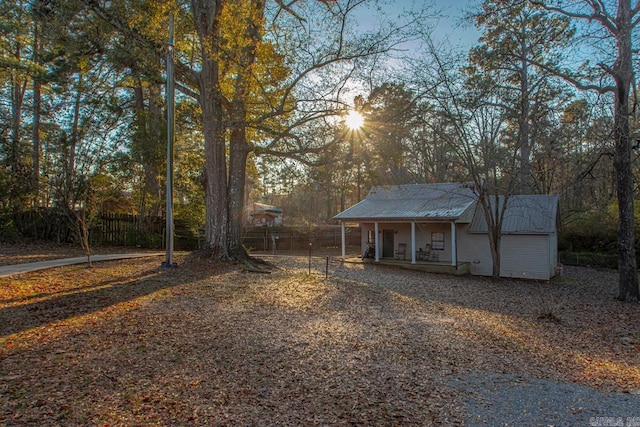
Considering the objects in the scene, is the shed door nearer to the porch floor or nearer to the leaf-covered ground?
the porch floor

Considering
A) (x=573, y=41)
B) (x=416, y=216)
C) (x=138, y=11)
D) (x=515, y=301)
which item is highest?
(x=138, y=11)

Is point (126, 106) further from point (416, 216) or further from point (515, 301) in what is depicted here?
point (515, 301)

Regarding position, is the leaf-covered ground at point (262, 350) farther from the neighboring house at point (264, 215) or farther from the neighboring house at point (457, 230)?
the neighboring house at point (264, 215)

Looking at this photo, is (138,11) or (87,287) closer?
(87,287)

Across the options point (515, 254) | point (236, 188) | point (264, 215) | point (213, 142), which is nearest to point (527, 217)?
point (515, 254)

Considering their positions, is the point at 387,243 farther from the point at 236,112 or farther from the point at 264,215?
the point at 264,215

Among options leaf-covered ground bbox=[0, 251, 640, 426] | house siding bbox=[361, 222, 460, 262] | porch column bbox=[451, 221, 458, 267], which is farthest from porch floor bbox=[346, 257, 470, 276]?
leaf-covered ground bbox=[0, 251, 640, 426]

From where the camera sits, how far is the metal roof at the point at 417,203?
1809cm

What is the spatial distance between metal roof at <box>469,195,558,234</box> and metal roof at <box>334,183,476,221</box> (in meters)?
1.15

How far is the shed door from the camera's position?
813 inches

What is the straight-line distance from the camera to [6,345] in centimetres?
450

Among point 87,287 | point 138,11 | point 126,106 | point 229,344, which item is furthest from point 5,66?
point 229,344

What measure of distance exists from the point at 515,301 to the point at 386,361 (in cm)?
809

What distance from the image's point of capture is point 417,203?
65.8 feet
